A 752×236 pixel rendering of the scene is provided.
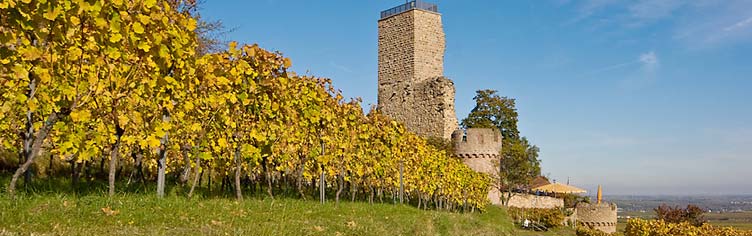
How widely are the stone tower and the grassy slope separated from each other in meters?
27.4

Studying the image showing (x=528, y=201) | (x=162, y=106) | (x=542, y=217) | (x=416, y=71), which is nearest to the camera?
(x=162, y=106)

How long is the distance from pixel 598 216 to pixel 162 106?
3661cm

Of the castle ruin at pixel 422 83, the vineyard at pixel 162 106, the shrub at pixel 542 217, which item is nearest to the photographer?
the vineyard at pixel 162 106

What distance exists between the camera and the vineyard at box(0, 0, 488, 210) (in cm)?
518

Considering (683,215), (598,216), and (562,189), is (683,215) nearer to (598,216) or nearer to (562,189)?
(598,216)

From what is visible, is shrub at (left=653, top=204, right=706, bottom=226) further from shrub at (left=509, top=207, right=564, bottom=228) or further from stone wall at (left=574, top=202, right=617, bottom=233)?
shrub at (left=509, top=207, right=564, bottom=228)

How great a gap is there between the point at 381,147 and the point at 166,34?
986 centimetres

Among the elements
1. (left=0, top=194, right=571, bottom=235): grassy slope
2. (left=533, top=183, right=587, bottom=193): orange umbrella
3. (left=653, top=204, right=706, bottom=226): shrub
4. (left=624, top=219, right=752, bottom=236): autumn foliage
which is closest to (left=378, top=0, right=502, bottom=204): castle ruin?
(left=624, top=219, right=752, bottom=236): autumn foliage

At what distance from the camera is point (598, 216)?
132 feet

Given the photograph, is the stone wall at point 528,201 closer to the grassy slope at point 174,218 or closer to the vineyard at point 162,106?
the vineyard at point 162,106

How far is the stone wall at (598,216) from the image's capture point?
131 ft

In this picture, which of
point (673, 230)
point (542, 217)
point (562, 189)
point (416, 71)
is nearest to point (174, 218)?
point (673, 230)

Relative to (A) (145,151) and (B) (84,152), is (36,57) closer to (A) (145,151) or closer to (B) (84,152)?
(B) (84,152)

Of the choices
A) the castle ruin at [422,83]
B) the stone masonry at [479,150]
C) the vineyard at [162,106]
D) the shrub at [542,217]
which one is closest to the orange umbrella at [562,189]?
the castle ruin at [422,83]
